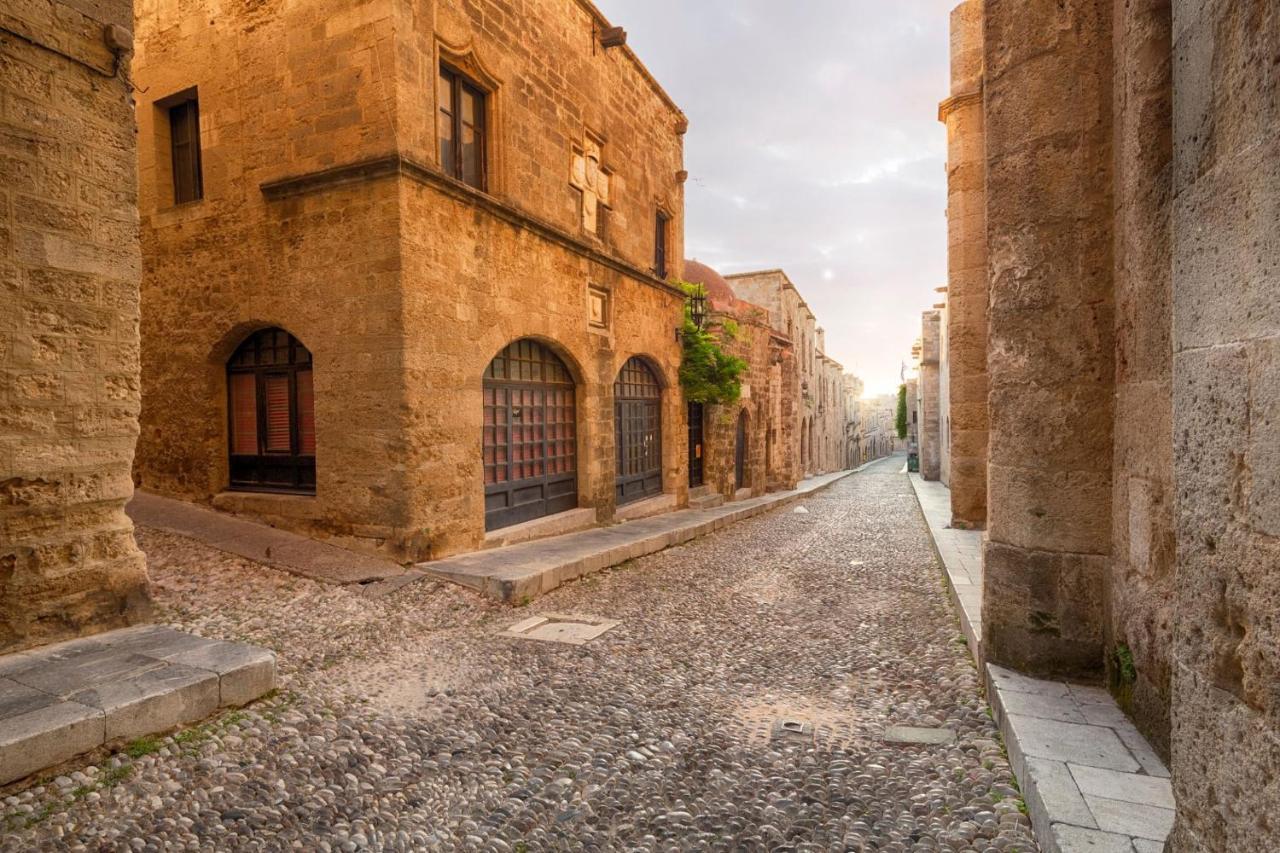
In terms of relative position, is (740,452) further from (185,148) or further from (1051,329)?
(1051,329)

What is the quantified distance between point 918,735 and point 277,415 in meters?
6.99

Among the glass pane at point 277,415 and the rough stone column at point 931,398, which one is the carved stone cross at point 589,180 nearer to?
the glass pane at point 277,415

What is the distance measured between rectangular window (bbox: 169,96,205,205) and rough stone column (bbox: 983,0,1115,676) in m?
8.45

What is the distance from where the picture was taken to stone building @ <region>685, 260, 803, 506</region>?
14.9 metres

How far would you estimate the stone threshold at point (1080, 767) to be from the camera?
2.13 m

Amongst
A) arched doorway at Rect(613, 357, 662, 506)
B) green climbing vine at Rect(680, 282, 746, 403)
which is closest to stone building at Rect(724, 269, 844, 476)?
green climbing vine at Rect(680, 282, 746, 403)

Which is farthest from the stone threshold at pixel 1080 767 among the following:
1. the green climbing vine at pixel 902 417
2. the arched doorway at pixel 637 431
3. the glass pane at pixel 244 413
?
the green climbing vine at pixel 902 417

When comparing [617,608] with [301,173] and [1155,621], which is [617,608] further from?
[301,173]

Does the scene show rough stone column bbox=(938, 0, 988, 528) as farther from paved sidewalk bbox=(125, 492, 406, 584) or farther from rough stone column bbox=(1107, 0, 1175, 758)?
paved sidewalk bbox=(125, 492, 406, 584)

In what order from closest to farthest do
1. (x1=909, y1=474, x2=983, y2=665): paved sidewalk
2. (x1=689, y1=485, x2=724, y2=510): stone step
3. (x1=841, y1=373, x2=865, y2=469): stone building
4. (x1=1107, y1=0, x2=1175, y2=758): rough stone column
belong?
1. (x1=1107, y1=0, x2=1175, y2=758): rough stone column
2. (x1=909, y1=474, x2=983, y2=665): paved sidewalk
3. (x1=689, y1=485, x2=724, y2=510): stone step
4. (x1=841, y1=373, x2=865, y2=469): stone building

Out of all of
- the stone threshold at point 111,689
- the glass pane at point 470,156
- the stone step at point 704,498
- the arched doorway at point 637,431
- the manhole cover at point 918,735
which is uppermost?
the glass pane at point 470,156

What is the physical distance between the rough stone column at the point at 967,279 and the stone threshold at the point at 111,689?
8.18 metres

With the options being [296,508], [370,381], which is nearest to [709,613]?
[370,381]

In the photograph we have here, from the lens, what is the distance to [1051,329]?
10.7 feet
